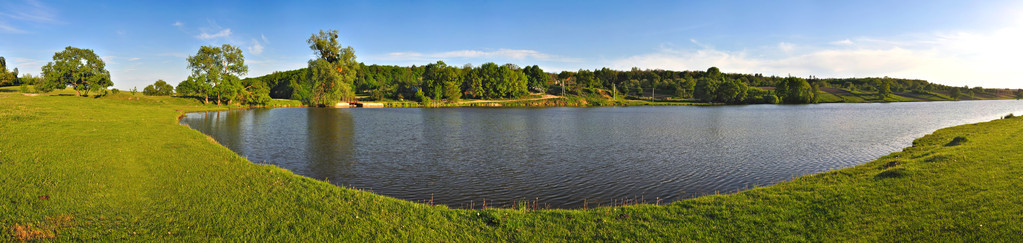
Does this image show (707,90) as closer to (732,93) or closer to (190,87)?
(732,93)

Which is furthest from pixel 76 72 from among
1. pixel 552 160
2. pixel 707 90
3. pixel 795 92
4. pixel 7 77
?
pixel 795 92

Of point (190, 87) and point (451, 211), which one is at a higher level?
point (190, 87)

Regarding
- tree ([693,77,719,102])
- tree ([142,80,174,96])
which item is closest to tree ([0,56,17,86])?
tree ([142,80,174,96])

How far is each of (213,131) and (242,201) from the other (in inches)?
1408

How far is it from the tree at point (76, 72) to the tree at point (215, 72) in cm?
1333

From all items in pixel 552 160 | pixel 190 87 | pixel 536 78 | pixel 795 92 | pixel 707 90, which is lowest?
pixel 552 160

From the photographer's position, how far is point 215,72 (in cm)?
8081

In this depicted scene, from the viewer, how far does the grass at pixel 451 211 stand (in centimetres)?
901

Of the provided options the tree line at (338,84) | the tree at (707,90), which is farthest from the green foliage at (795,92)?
the tree at (707,90)

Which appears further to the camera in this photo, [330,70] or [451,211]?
[330,70]

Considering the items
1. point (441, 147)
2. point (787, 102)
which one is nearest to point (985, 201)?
point (441, 147)

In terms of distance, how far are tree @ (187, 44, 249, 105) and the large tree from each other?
52.8 feet

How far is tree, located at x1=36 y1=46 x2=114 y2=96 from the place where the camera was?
6981cm

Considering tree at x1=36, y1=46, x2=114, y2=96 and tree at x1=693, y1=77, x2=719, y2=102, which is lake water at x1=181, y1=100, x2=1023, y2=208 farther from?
tree at x1=693, y1=77, x2=719, y2=102
